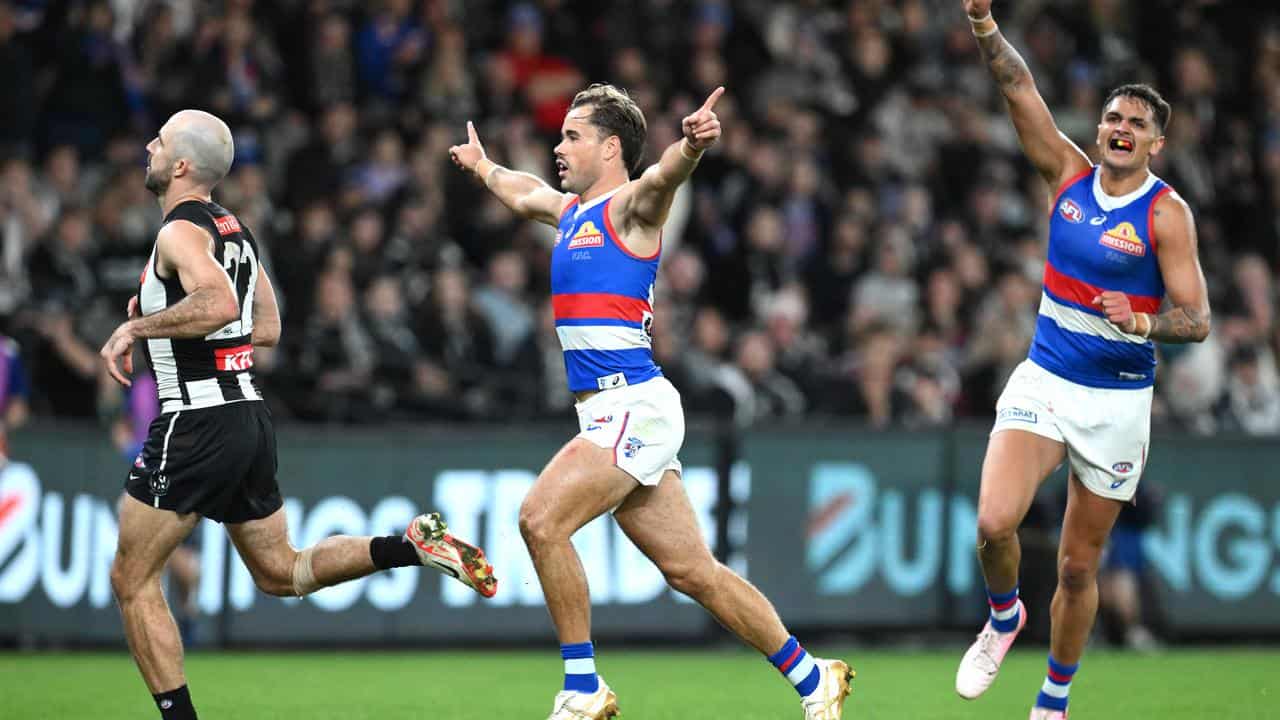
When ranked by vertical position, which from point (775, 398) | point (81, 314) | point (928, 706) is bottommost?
point (928, 706)

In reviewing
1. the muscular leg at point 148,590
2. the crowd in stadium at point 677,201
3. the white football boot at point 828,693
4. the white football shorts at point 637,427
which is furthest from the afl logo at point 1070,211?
the crowd in stadium at point 677,201

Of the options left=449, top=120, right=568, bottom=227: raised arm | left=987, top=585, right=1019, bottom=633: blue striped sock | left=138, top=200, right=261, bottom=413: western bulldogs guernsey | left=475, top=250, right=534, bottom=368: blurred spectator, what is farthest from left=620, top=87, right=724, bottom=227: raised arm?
left=475, top=250, right=534, bottom=368: blurred spectator

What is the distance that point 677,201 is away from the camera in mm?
17531

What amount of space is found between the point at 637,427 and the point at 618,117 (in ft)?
5.05

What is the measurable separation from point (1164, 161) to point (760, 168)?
4.85 m

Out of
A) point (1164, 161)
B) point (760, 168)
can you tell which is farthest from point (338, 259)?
point (1164, 161)

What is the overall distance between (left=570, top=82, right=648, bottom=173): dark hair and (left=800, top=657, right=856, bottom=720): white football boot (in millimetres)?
2656

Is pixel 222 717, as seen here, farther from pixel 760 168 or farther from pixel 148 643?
pixel 760 168

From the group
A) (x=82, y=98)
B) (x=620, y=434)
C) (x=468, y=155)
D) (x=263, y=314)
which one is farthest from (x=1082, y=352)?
(x=82, y=98)

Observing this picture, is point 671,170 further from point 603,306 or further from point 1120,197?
point 1120,197

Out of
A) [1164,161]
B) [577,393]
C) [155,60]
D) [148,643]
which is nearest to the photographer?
[148,643]

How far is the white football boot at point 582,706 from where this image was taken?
819 centimetres

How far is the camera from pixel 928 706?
10.7 m

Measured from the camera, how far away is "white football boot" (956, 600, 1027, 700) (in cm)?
910
